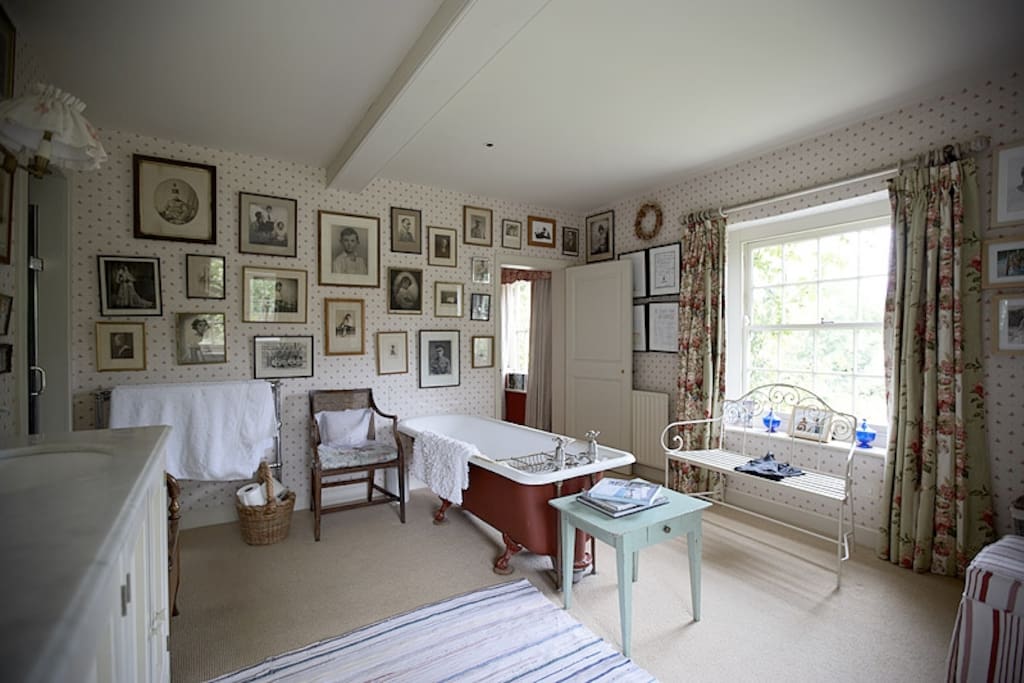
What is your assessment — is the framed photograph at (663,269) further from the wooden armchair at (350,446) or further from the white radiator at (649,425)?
the wooden armchair at (350,446)

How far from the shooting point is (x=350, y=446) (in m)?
3.58

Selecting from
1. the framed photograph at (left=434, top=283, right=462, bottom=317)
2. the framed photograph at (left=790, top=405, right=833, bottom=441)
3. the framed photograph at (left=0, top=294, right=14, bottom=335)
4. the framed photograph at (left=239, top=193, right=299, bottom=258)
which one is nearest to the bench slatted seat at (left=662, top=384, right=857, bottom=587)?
the framed photograph at (left=790, top=405, right=833, bottom=441)

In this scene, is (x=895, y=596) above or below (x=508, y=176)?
below

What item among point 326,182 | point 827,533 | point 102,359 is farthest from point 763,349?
point 102,359

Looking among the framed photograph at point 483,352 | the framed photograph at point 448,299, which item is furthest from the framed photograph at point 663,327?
the framed photograph at point 448,299

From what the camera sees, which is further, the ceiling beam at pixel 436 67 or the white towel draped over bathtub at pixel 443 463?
the white towel draped over bathtub at pixel 443 463

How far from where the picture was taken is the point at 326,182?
12.4 ft

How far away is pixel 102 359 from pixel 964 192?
16.8 ft

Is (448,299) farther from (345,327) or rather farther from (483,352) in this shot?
(345,327)

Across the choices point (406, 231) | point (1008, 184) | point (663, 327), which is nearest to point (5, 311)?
point (406, 231)

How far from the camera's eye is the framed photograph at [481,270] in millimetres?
4504

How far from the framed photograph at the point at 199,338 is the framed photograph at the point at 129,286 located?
0.16m

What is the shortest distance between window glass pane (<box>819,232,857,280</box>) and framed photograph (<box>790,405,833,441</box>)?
36.6 inches

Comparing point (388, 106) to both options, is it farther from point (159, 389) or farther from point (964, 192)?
point (964, 192)
